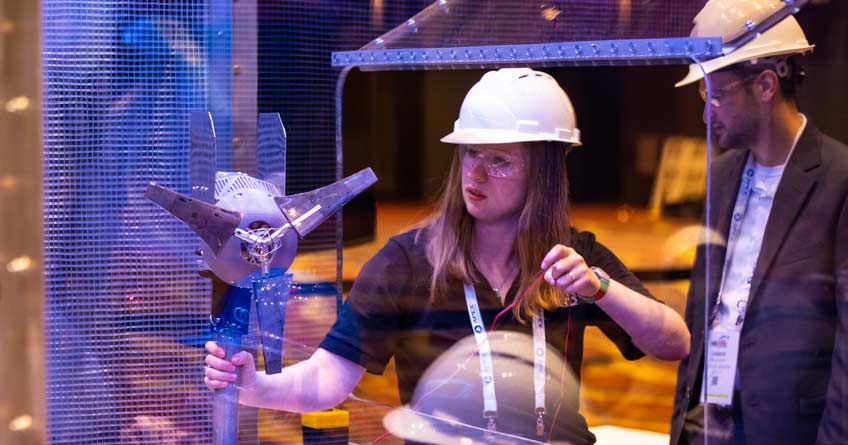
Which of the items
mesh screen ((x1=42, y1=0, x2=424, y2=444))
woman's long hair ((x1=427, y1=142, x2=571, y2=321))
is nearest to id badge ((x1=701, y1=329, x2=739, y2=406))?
woman's long hair ((x1=427, y1=142, x2=571, y2=321))

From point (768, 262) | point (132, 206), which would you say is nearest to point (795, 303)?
point (768, 262)

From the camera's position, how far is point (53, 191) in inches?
72.6

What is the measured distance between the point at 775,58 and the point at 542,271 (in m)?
0.63

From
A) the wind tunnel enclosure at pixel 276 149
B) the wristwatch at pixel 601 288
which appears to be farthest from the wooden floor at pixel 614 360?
the wristwatch at pixel 601 288

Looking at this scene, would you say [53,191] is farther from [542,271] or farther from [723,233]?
[723,233]

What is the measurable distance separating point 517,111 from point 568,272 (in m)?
0.32

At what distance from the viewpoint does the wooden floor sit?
1.94 m

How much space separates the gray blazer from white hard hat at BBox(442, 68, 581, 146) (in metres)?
0.37

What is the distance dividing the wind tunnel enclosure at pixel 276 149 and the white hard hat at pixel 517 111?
55mm

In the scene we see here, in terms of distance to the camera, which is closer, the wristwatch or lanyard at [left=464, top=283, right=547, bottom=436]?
the wristwatch

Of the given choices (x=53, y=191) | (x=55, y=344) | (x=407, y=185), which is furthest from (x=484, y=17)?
(x=55, y=344)

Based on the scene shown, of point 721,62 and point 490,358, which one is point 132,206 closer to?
point 490,358

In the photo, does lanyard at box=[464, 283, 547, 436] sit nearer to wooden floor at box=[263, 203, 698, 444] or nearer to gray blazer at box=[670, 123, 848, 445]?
wooden floor at box=[263, 203, 698, 444]

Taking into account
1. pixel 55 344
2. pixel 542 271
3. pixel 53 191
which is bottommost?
pixel 55 344
